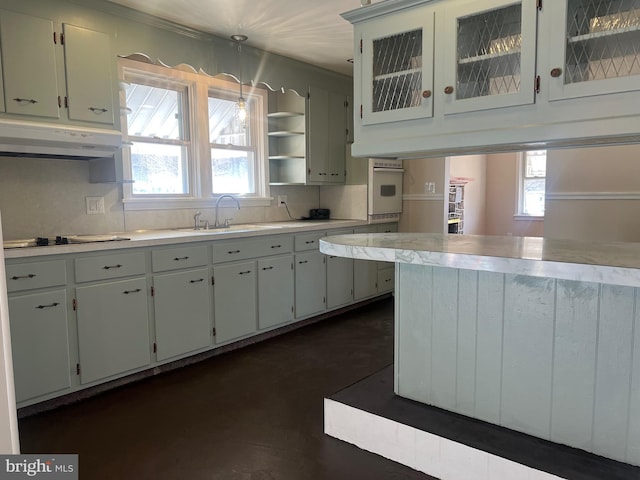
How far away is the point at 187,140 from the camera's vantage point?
381 centimetres

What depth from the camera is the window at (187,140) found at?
3.49 m

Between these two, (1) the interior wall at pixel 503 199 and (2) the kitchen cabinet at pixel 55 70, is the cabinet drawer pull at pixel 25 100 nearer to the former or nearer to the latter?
(2) the kitchen cabinet at pixel 55 70

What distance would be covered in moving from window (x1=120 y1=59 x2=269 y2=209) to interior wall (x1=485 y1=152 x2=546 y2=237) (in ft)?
15.9

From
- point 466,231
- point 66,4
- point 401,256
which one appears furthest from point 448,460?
point 466,231

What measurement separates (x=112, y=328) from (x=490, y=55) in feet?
8.19

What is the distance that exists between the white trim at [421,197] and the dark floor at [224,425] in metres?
2.09

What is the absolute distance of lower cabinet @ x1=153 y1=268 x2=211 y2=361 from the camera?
296 cm

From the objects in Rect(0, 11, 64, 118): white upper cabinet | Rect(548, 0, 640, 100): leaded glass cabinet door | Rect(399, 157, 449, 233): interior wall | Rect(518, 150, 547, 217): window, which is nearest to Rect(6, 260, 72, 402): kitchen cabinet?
Rect(0, 11, 64, 118): white upper cabinet

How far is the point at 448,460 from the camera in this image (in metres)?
1.91

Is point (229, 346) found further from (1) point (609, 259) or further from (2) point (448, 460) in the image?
(1) point (609, 259)

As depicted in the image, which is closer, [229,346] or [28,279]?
[28,279]

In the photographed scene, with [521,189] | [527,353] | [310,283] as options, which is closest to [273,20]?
[310,283]

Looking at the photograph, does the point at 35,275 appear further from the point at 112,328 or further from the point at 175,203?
the point at 175,203

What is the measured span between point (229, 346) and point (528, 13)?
283 centimetres
